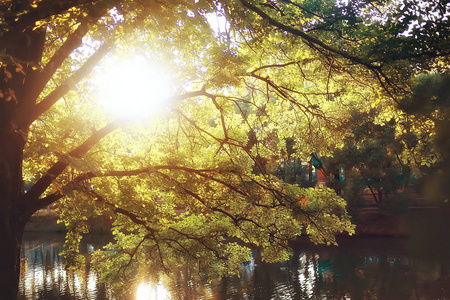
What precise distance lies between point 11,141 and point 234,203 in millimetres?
5725

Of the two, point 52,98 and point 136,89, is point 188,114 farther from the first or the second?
point 52,98

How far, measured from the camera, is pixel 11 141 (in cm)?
758

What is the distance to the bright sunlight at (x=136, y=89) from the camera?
30.5ft

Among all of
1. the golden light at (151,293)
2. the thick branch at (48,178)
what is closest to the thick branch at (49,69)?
the thick branch at (48,178)

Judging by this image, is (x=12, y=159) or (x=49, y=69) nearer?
(x=12, y=159)

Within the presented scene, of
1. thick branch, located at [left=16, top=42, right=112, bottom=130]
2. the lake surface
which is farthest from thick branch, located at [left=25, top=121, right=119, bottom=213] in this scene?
the lake surface

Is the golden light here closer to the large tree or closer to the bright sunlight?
the large tree

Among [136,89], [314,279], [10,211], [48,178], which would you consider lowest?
[314,279]

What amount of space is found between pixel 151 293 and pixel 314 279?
9.57m

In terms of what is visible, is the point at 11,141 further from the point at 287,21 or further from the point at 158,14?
the point at 287,21

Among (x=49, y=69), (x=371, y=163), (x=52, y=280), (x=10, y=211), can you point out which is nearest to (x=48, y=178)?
(x=10, y=211)

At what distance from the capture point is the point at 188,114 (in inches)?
454

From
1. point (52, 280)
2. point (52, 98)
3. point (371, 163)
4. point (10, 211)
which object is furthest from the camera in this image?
point (371, 163)

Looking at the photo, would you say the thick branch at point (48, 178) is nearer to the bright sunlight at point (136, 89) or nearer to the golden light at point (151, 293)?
the bright sunlight at point (136, 89)
